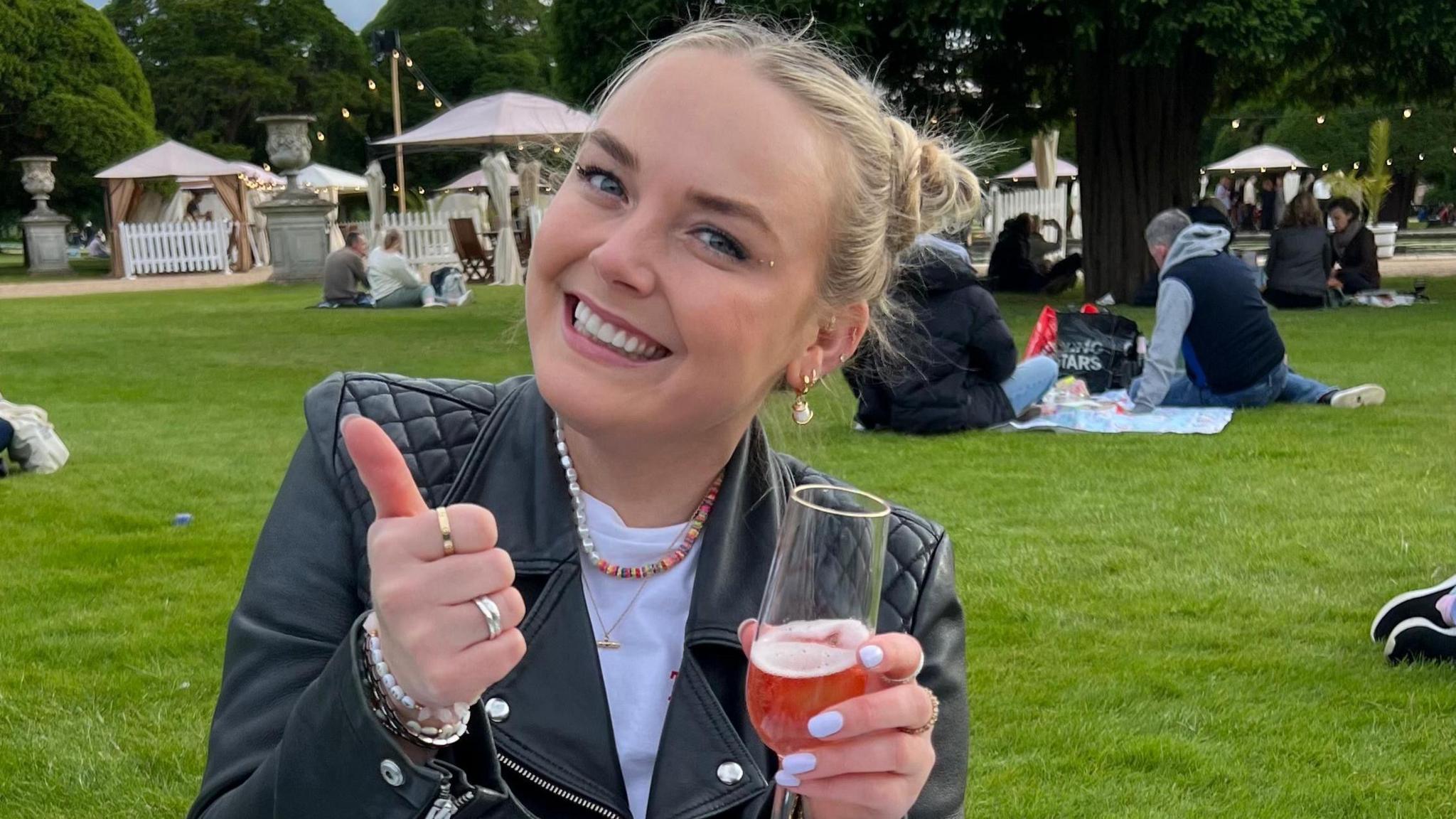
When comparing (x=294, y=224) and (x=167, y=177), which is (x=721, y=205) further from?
(x=167, y=177)

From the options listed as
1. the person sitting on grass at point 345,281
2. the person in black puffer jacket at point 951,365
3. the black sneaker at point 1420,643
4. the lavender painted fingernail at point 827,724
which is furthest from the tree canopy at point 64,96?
the lavender painted fingernail at point 827,724

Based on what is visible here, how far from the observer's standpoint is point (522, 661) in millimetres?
1924

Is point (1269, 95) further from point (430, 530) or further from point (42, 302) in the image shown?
point (430, 530)

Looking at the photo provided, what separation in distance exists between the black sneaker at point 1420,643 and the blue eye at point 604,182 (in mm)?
3997

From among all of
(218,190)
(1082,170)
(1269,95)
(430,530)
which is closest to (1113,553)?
(430,530)

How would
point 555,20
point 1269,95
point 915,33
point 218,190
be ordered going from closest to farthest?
1. point 915,33
2. point 555,20
3. point 1269,95
4. point 218,190

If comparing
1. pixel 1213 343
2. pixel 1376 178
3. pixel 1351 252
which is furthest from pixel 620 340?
pixel 1376 178

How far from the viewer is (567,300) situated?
6.42 feet

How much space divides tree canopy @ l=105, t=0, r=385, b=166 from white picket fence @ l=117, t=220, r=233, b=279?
18.7 m

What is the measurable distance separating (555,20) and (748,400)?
657 inches

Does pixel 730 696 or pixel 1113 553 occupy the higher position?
pixel 730 696

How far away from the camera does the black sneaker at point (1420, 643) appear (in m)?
4.88

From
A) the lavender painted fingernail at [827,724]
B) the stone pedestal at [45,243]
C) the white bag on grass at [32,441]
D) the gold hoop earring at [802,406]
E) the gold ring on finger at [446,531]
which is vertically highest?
the gold ring on finger at [446,531]

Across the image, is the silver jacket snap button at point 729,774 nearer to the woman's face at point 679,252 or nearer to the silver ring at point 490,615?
the woman's face at point 679,252
